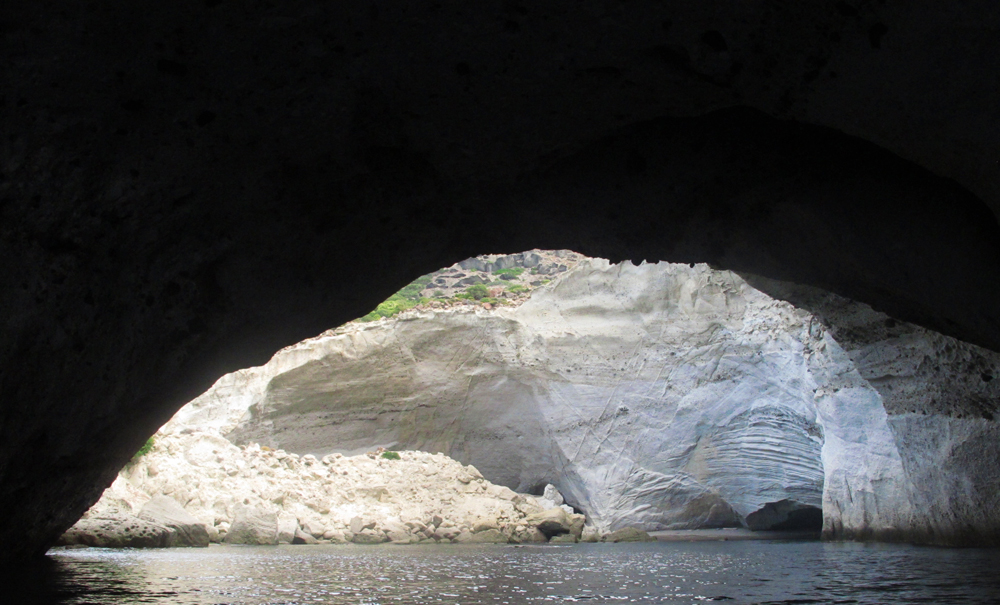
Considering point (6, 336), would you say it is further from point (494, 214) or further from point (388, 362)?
point (388, 362)

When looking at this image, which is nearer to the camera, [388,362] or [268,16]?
[268,16]

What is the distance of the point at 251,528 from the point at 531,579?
10460 millimetres

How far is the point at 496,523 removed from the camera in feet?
59.7

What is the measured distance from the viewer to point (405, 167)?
217 inches

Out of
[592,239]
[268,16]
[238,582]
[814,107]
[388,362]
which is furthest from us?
[388,362]

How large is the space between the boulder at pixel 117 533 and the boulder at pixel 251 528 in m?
2.36

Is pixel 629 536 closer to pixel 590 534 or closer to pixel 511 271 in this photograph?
pixel 590 534

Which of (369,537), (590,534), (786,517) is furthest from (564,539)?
(786,517)

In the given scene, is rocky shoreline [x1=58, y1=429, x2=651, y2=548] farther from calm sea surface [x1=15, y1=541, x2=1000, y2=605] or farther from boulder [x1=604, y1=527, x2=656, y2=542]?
calm sea surface [x1=15, y1=541, x2=1000, y2=605]

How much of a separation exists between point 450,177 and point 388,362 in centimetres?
1900

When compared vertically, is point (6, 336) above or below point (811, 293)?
below

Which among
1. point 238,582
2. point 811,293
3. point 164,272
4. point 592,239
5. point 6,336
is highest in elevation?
point 811,293

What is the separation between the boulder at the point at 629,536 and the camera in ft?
59.5

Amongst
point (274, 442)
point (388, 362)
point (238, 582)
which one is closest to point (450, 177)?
point (238, 582)
